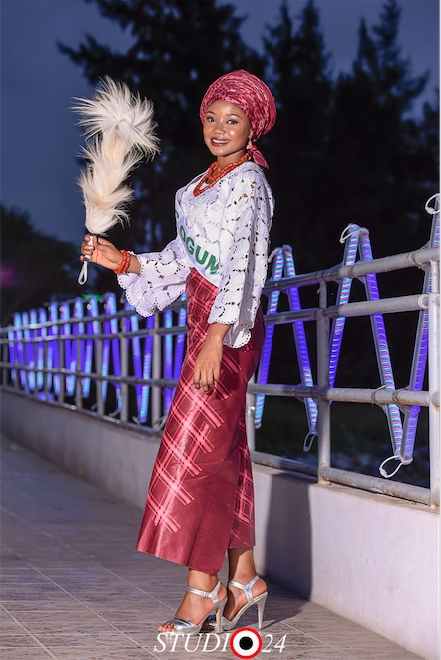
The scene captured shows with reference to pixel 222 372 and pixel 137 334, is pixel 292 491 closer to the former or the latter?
pixel 222 372

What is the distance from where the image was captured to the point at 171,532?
12.2 feet

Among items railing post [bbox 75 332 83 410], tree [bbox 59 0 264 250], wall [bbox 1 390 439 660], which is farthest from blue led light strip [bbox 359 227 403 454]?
tree [bbox 59 0 264 250]

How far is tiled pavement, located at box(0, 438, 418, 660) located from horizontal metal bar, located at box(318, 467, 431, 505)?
20.5 inches

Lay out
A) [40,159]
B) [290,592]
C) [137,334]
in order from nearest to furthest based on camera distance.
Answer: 1. [290,592]
2. [137,334]
3. [40,159]

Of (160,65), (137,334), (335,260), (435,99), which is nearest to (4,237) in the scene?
(160,65)

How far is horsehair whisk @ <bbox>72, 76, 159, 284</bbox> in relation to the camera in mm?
4016

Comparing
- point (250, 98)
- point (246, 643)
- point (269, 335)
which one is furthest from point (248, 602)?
point (269, 335)

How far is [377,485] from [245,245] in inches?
46.1

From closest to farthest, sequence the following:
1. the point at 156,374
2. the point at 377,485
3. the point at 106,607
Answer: the point at 377,485 < the point at 106,607 < the point at 156,374

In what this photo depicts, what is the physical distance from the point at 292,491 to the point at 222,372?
1.32m

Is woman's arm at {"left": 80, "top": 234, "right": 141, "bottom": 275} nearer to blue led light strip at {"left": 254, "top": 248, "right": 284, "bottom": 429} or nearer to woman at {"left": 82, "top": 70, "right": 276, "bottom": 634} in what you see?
woman at {"left": 82, "top": 70, "right": 276, "bottom": 634}

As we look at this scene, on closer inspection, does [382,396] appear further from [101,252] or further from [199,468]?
[101,252]

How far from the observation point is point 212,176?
12.8 ft
